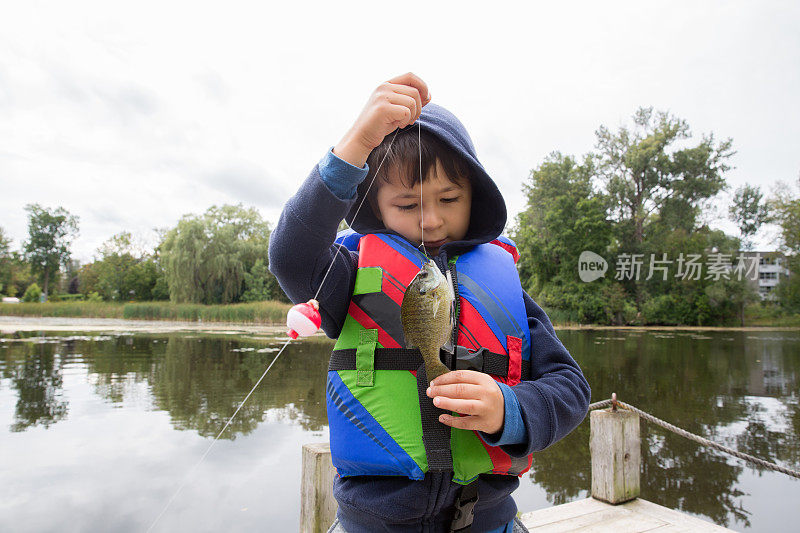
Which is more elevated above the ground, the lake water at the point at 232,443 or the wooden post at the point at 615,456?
the wooden post at the point at 615,456

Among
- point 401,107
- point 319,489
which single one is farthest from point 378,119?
point 319,489

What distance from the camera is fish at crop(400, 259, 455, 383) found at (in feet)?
4.28

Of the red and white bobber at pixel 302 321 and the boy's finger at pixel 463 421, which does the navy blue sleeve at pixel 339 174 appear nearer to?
the red and white bobber at pixel 302 321

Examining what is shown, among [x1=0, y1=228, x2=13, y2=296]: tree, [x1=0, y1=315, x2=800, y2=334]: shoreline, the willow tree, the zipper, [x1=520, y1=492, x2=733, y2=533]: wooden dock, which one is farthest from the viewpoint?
[x1=0, y1=228, x2=13, y2=296]: tree

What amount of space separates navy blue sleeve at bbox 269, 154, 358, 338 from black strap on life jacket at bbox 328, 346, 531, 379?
8.0 inches

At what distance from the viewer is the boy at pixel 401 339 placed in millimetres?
1386

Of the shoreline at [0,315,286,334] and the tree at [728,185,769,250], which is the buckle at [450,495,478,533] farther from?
the tree at [728,185,769,250]

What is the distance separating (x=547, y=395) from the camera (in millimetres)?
1443

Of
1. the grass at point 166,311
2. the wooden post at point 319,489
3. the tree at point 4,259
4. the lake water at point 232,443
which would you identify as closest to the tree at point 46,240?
the tree at point 4,259

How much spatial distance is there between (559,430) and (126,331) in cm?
2686

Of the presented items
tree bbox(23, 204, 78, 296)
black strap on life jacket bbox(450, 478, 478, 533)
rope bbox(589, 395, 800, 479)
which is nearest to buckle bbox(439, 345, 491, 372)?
black strap on life jacket bbox(450, 478, 478, 533)

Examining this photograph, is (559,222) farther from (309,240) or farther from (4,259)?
(4,259)

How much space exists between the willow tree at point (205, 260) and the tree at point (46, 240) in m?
23.0

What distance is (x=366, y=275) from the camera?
1675 mm
